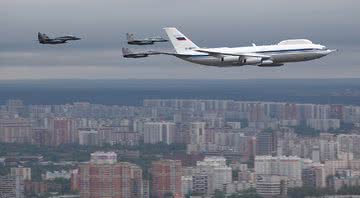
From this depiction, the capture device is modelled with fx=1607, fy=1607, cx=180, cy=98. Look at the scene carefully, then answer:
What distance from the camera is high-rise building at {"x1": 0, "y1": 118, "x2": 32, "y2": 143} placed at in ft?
546

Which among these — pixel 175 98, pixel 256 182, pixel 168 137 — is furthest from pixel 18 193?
pixel 175 98

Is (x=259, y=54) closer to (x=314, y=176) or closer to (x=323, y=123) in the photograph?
(x=314, y=176)

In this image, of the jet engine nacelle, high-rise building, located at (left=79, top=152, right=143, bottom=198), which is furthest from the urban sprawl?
the jet engine nacelle

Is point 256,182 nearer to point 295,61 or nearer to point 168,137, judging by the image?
point 168,137

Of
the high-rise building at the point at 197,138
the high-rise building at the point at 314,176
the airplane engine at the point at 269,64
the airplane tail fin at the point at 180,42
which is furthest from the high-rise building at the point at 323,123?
the airplane engine at the point at 269,64

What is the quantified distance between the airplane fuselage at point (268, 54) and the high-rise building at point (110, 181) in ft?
172

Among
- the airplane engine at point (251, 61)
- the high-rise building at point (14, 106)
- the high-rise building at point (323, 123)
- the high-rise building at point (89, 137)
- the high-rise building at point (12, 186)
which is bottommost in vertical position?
the high-rise building at point (12, 186)

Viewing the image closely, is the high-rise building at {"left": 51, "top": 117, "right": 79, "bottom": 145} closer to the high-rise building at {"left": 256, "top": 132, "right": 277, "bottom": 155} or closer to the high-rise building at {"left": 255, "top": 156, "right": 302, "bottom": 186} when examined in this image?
the high-rise building at {"left": 256, "top": 132, "right": 277, "bottom": 155}

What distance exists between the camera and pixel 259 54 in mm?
63875

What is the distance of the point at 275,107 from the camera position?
7328 inches

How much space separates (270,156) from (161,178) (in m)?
23.1

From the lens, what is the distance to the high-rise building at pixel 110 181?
118 metres

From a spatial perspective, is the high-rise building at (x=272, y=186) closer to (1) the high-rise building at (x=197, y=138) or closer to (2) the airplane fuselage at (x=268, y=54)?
(1) the high-rise building at (x=197, y=138)

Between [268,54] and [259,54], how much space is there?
0.46 metres
